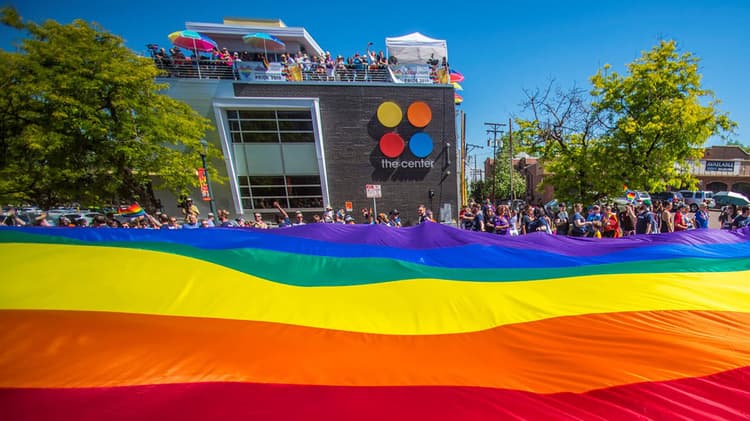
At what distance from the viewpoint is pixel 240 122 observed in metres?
16.4

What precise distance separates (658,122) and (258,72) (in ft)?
63.2

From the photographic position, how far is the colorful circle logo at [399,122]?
17.3m

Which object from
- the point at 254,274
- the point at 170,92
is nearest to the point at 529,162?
the point at 170,92

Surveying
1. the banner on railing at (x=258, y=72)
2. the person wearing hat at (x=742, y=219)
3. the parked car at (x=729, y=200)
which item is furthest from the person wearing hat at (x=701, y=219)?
the parked car at (x=729, y=200)

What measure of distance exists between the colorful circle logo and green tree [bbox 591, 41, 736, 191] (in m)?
9.16

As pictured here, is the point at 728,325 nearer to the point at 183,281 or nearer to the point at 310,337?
the point at 310,337

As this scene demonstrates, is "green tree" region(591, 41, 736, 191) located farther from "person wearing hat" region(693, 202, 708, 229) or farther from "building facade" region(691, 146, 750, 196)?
"building facade" region(691, 146, 750, 196)

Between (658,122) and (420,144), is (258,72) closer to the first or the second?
(420,144)

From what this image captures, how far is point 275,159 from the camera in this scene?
17156 millimetres

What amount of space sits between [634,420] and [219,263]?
4079 mm

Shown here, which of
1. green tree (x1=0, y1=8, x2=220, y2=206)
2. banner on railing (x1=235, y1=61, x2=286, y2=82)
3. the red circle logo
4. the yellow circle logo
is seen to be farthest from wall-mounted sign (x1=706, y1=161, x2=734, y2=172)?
green tree (x1=0, y1=8, x2=220, y2=206)

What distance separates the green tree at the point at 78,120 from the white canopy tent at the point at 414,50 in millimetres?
14452

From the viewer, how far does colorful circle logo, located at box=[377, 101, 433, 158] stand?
17.3 m

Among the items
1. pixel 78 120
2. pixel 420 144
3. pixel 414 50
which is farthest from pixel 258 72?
pixel 414 50
